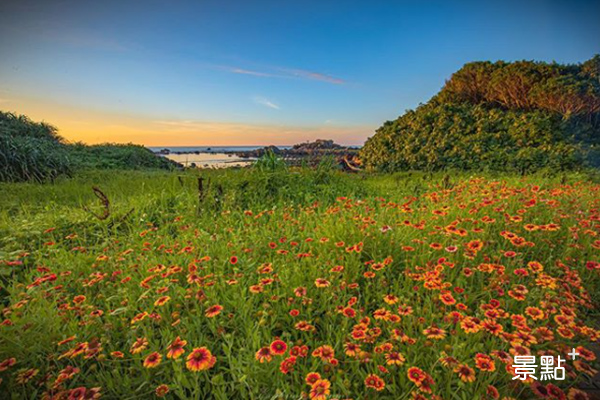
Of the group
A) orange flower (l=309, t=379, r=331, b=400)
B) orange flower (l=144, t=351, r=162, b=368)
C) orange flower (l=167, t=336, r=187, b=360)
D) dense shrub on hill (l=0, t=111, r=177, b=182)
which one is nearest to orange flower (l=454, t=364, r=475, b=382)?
orange flower (l=309, t=379, r=331, b=400)

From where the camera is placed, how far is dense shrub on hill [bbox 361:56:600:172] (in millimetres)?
10023

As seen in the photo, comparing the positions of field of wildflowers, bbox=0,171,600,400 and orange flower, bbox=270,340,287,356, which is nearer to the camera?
orange flower, bbox=270,340,287,356

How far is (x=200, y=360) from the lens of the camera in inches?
53.9

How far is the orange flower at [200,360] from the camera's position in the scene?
4.37 ft

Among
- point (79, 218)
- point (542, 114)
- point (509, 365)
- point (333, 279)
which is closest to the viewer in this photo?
point (509, 365)

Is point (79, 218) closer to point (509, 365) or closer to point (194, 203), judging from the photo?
point (194, 203)

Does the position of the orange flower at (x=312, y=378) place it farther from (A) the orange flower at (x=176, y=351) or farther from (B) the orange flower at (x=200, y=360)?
(A) the orange flower at (x=176, y=351)

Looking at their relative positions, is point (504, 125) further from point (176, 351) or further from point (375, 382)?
point (176, 351)

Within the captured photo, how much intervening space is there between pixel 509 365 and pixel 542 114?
12.5 meters

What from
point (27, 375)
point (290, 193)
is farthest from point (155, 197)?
point (27, 375)

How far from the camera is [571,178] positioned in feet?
25.5

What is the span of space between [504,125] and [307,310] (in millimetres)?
11911

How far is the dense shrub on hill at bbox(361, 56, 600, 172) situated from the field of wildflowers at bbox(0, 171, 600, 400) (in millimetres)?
6107

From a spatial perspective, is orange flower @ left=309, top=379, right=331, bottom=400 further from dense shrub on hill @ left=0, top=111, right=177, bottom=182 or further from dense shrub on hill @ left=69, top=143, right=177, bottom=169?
dense shrub on hill @ left=69, top=143, right=177, bottom=169
